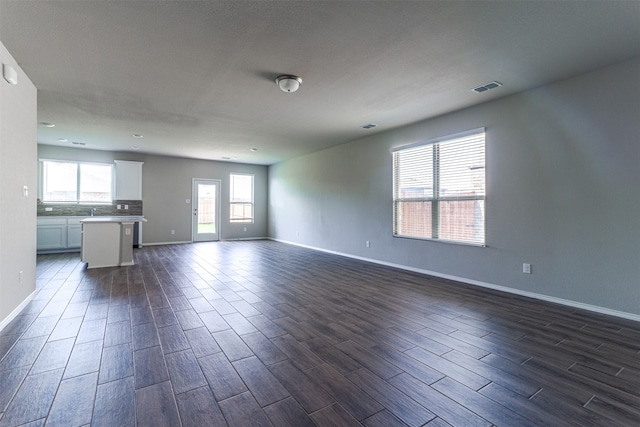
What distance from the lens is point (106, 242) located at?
527cm

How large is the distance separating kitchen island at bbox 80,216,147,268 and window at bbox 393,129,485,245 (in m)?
5.02

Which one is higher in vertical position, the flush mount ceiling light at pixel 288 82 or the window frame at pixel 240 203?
the flush mount ceiling light at pixel 288 82

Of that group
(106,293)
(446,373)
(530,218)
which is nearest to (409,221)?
(530,218)

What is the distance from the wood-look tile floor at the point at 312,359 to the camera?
157 cm

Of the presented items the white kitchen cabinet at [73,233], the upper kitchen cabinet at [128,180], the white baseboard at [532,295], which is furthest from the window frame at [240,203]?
the white baseboard at [532,295]

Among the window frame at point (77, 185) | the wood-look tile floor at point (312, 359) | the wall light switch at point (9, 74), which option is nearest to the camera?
the wood-look tile floor at point (312, 359)

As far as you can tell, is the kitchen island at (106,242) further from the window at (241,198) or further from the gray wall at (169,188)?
the window at (241,198)

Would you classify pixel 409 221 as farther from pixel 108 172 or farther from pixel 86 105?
pixel 108 172

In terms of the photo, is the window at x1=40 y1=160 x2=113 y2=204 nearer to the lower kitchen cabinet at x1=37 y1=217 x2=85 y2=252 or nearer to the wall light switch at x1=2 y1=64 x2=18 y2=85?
the lower kitchen cabinet at x1=37 y1=217 x2=85 y2=252

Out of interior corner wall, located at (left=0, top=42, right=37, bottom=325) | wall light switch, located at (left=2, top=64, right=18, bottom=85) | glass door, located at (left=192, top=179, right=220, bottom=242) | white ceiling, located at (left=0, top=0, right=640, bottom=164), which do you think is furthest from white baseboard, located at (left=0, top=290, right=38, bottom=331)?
glass door, located at (left=192, top=179, right=220, bottom=242)

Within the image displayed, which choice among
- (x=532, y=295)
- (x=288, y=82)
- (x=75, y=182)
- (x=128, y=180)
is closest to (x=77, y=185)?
(x=75, y=182)

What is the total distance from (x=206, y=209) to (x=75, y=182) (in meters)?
3.24

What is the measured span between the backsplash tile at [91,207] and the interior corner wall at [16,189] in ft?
14.9

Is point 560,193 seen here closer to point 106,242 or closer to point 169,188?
point 106,242
